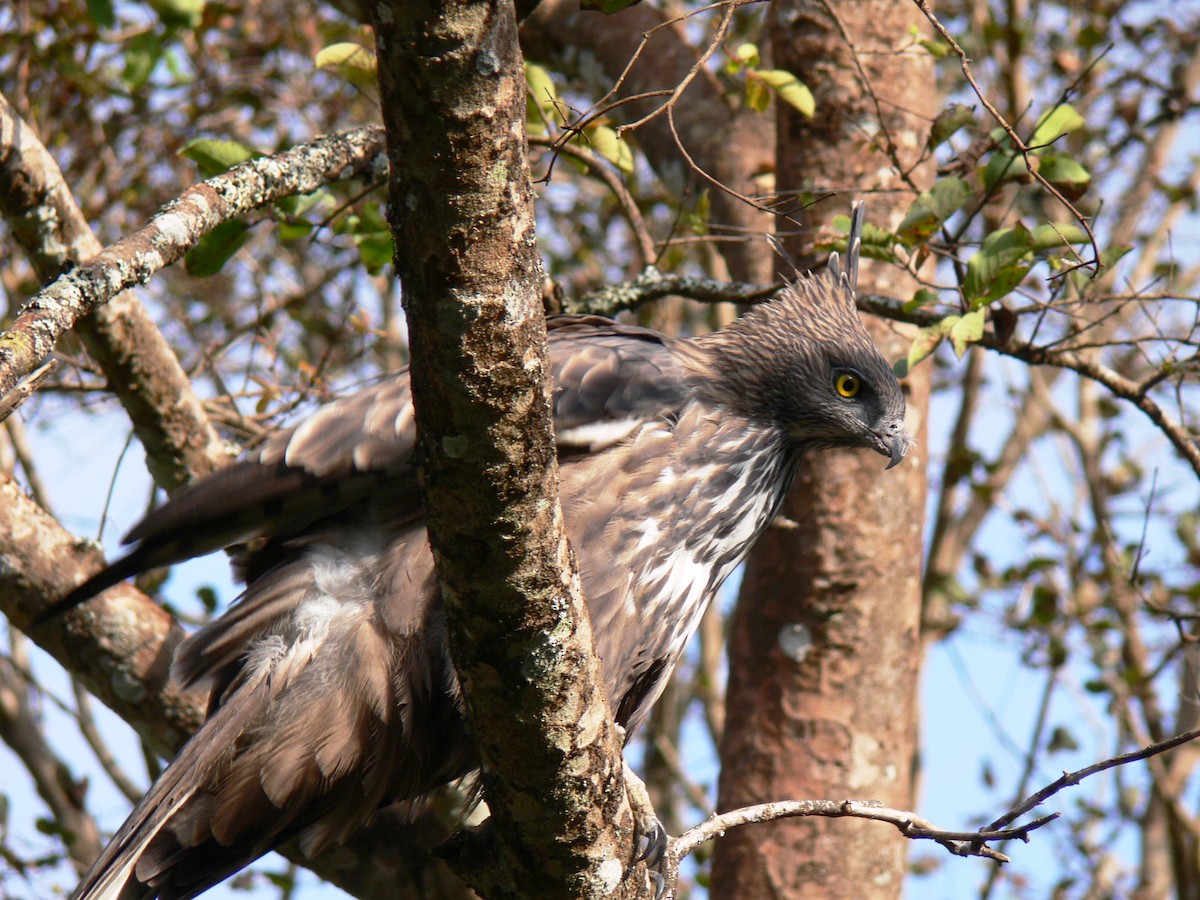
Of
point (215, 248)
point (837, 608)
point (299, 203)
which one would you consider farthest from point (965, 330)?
point (215, 248)

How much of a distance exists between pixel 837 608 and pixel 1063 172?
161cm

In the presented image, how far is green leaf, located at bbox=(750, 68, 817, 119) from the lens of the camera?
3.90 m

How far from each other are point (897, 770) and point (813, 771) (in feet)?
1.01

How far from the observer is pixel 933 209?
11.0 feet

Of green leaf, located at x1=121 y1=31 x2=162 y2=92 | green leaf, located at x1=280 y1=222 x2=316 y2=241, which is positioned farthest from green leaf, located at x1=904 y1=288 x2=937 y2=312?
green leaf, located at x1=121 y1=31 x2=162 y2=92

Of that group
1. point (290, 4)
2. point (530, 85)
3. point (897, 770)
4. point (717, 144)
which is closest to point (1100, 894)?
point (897, 770)

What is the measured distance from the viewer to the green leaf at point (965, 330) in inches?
124

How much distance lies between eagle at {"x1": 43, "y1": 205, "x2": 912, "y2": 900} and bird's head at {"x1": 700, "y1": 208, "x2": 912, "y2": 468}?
0.76 ft

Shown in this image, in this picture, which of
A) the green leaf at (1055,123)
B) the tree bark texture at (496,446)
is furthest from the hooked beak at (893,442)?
the tree bark texture at (496,446)

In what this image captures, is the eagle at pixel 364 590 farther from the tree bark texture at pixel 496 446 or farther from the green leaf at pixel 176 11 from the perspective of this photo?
the green leaf at pixel 176 11

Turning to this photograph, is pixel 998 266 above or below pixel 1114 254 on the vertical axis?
below

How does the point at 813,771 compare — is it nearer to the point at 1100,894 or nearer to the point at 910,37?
the point at 910,37

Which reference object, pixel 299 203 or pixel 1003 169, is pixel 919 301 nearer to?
pixel 1003 169

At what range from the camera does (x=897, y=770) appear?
13.9 ft
